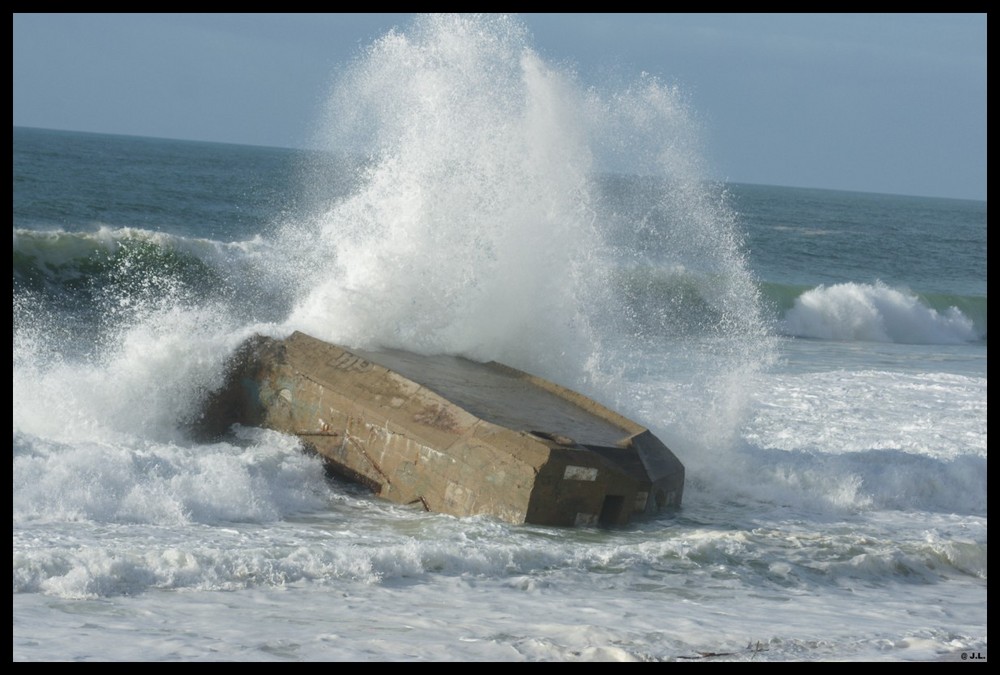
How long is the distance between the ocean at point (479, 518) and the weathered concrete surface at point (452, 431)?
17cm

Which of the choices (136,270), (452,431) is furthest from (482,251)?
(136,270)

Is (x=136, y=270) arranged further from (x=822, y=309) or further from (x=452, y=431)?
(x=452, y=431)

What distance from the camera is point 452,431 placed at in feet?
27.4

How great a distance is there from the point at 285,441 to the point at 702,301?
16.2m

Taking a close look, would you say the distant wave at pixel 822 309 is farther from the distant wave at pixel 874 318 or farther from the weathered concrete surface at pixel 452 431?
the weathered concrete surface at pixel 452 431

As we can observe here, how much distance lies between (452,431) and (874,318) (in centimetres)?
1784

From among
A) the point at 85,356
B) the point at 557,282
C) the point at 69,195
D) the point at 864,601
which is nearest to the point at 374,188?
the point at 557,282

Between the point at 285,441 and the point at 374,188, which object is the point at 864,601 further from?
the point at 374,188

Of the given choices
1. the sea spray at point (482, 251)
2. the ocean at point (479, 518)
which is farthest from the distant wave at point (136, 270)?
the sea spray at point (482, 251)

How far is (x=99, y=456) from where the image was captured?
820 centimetres

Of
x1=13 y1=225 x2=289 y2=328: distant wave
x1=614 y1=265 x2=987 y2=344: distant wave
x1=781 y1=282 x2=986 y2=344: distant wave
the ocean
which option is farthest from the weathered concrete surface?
x1=781 y1=282 x2=986 y2=344: distant wave

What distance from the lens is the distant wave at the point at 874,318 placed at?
23.7m

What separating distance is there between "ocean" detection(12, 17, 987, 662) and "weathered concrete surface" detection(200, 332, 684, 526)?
173mm
